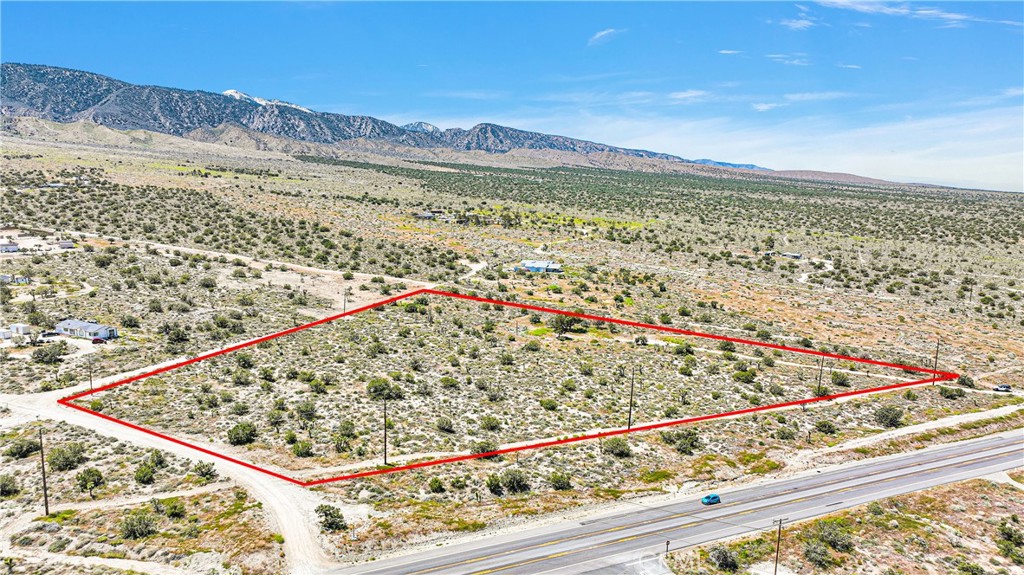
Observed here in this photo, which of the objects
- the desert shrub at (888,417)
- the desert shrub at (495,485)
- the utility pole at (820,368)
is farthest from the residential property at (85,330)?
the desert shrub at (888,417)

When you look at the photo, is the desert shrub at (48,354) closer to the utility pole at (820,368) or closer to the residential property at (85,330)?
the residential property at (85,330)

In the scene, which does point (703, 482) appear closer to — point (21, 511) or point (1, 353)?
point (21, 511)

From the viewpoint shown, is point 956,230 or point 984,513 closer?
point 984,513

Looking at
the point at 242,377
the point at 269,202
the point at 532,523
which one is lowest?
the point at 532,523

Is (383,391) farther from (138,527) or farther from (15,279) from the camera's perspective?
(15,279)

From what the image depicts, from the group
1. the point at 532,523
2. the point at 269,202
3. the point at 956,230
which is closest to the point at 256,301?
the point at 532,523

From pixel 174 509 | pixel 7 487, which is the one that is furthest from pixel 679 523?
pixel 7 487
